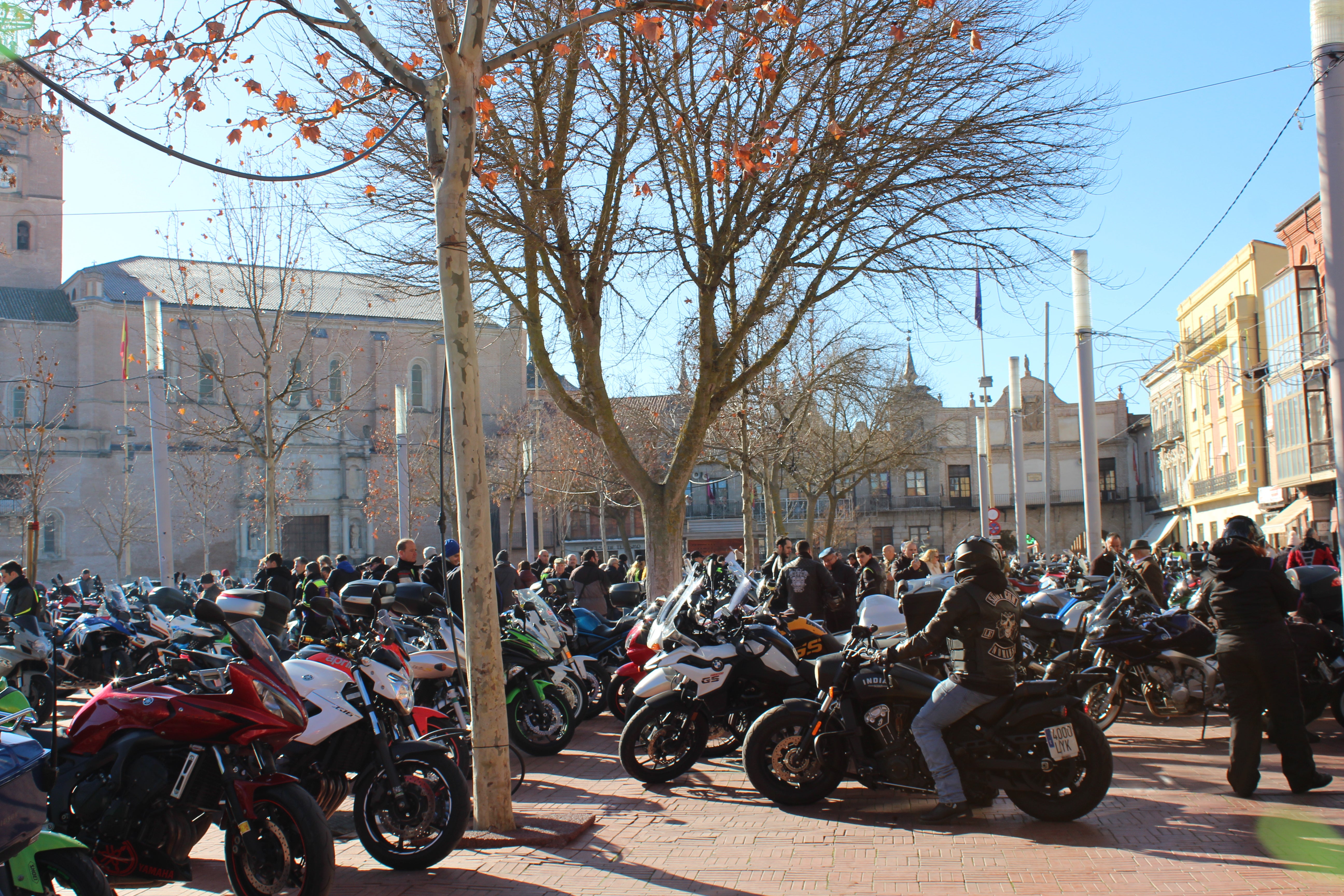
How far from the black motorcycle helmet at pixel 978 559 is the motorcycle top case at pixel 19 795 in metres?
4.63

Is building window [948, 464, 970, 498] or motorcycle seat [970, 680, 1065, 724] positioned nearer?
motorcycle seat [970, 680, 1065, 724]

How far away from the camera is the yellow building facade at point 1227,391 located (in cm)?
4191

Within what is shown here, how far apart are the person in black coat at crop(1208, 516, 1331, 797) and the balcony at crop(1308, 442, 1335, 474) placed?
Answer: 2989 cm

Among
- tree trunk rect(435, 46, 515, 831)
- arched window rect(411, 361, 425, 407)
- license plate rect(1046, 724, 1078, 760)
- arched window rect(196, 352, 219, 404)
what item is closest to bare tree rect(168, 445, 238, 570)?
arched window rect(196, 352, 219, 404)

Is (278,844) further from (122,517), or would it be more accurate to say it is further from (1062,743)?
(122,517)

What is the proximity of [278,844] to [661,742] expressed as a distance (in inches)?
133

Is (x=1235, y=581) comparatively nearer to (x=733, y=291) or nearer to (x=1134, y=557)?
(x=1134, y=557)

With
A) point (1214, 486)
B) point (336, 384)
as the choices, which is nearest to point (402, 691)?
point (1214, 486)

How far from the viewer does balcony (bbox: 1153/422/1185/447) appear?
54594 mm

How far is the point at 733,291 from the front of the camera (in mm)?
14688

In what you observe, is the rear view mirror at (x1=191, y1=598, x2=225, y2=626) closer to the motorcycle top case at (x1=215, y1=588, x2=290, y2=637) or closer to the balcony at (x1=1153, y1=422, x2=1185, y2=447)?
the motorcycle top case at (x1=215, y1=588, x2=290, y2=637)

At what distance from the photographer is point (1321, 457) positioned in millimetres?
33438

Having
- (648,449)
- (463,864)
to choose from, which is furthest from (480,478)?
(648,449)

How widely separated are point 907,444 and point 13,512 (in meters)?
38.0
